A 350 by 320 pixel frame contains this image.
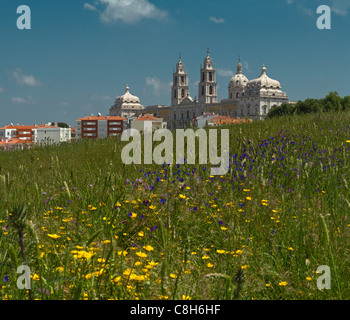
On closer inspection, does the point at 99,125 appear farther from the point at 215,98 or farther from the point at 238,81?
the point at 238,81

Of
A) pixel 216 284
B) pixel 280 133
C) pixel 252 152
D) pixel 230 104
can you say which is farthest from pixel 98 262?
pixel 230 104

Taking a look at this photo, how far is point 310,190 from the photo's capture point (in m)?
4.75

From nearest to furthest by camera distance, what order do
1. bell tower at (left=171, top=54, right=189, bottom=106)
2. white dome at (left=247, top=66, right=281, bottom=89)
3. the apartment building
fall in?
the apartment building
white dome at (left=247, top=66, right=281, bottom=89)
bell tower at (left=171, top=54, right=189, bottom=106)

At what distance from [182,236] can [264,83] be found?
160472 millimetres

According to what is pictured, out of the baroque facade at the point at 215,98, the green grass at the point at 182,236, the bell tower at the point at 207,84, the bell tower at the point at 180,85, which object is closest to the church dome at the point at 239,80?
the baroque facade at the point at 215,98

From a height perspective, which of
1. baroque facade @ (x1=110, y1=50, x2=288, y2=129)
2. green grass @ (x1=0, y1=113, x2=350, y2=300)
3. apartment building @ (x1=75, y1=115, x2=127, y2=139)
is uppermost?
baroque facade @ (x1=110, y1=50, x2=288, y2=129)

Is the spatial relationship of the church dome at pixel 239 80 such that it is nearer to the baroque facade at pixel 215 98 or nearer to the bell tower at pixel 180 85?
the baroque facade at pixel 215 98

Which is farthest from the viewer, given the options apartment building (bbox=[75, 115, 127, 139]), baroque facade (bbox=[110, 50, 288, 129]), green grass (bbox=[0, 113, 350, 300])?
baroque facade (bbox=[110, 50, 288, 129])

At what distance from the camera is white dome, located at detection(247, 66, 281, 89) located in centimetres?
15438

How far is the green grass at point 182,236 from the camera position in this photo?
2395mm

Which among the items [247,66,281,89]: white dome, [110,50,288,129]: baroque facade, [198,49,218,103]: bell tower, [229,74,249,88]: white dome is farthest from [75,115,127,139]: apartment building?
[229,74,249,88]: white dome

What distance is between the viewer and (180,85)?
18350 cm

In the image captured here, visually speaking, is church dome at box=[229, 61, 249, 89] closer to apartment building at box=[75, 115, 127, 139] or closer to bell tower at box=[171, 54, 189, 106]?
bell tower at box=[171, 54, 189, 106]

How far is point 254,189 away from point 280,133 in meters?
3.73
